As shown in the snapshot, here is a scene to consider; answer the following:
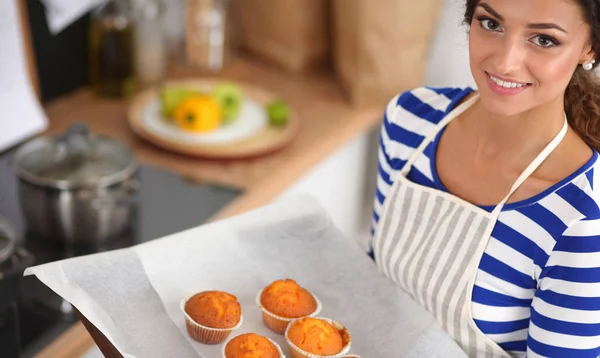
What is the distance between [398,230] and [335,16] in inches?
36.7

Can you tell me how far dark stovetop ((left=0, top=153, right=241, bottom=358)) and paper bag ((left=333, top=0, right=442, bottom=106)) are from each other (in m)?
0.51

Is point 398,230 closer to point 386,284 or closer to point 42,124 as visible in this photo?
point 386,284

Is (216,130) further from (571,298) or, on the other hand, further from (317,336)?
(571,298)

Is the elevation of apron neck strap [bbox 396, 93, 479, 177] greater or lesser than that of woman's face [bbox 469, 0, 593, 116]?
lesser

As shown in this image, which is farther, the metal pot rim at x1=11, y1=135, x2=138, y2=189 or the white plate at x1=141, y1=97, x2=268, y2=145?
the white plate at x1=141, y1=97, x2=268, y2=145

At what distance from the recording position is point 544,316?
34.0 inches

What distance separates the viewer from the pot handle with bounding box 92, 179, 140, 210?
1.26 m

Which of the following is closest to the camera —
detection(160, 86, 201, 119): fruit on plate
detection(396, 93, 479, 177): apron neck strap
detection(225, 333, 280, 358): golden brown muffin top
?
detection(225, 333, 280, 358): golden brown muffin top

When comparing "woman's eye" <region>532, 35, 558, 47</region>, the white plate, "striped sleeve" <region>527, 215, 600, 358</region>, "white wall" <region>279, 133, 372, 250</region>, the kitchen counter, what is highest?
"woman's eye" <region>532, 35, 558, 47</region>

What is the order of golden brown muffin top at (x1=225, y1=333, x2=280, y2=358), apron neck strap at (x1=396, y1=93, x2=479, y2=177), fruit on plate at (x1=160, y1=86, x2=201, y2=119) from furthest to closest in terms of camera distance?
fruit on plate at (x1=160, y1=86, x2=201, y2=119) → apron neck strap at (x1=396, y1=93, x2=479, y2=177) → golden brown muffin top at (x1=225, y1=333, x2=280, y2=358)

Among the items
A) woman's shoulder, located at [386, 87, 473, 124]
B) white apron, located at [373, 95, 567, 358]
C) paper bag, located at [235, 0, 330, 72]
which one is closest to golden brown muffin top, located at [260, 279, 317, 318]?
white apron, located at [373, 95, 567, 358]

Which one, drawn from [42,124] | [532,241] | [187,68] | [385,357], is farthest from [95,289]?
[187,68]

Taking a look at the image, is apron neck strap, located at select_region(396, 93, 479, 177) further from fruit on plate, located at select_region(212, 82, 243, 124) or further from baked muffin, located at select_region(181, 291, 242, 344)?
fruit on plate, located at select_region(212, 82, 243, 124)

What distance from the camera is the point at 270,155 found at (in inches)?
63.1
